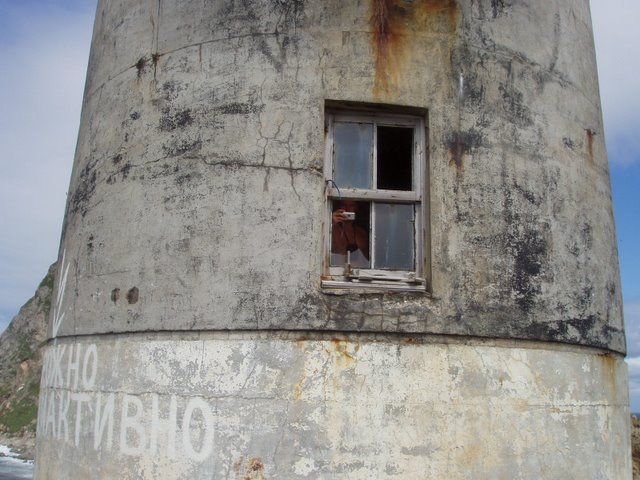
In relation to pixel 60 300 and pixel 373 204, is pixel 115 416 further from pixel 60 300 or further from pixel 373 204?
pixel 373 204

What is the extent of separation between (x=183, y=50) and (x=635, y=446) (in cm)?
1043

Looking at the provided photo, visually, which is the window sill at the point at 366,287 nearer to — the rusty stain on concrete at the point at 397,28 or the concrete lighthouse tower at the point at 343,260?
the concrete lighthouse tower at the point at 343,260

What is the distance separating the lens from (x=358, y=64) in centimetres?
526

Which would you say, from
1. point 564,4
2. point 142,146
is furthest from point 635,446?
point 142,146

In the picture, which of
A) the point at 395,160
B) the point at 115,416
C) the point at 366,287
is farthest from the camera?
the point at 395,160

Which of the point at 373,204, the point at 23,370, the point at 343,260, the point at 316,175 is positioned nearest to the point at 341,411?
the point at 343,260

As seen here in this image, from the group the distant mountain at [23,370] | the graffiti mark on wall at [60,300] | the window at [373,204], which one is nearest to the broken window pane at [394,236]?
the window at [373,204]

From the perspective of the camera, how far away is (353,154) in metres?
5.33

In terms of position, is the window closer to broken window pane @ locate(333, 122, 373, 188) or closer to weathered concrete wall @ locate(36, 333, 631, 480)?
broken window pane @ locate(333, 122, 373, 188)

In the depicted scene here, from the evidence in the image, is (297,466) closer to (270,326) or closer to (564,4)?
(270,326)

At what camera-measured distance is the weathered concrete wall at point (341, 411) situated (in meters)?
4.66

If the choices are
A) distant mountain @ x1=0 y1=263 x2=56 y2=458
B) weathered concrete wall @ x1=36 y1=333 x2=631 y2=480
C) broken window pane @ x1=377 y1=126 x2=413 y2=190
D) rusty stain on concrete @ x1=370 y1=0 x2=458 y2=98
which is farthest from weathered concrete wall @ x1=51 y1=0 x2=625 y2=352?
distant mountain @ x1=0 y1=263 x2=56 y2=458

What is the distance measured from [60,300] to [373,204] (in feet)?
9.35

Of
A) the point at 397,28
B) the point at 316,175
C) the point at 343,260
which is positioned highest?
the point at 397,28
